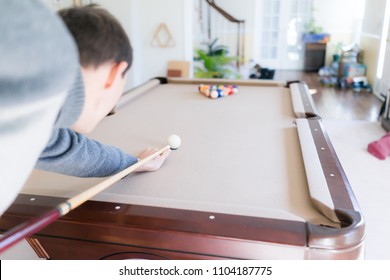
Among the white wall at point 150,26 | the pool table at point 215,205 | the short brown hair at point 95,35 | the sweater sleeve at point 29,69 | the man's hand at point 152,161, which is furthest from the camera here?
the white wall at point 150,26

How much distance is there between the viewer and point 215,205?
0.94 meters

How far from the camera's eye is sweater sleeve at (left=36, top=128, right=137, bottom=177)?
87cm

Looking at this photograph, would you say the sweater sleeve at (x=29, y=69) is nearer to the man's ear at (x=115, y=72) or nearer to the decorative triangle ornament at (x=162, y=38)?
the man's ear at (x=115, y=72)

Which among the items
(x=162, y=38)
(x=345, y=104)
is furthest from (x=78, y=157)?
(x=345, y=104)

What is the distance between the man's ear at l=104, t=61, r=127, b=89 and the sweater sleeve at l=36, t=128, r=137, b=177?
0.73 feet

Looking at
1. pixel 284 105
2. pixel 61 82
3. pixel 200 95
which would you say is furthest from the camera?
pixel 200 95

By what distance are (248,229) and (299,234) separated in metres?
0.12

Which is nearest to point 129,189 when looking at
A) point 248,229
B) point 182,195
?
point 182,195

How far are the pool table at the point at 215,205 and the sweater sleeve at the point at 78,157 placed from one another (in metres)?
0.06

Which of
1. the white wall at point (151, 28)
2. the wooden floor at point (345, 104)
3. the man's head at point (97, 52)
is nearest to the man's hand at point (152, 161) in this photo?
the man's head at point (97, 52)

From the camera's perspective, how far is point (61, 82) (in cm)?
47

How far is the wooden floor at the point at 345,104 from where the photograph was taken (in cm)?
412

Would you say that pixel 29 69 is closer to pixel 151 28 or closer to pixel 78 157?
pixel 78 157
